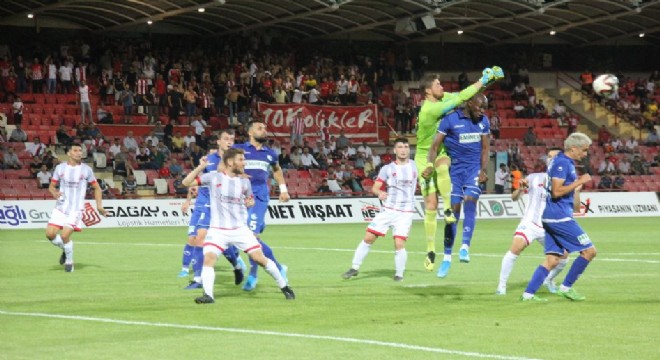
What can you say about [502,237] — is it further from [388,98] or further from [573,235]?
[388,98]

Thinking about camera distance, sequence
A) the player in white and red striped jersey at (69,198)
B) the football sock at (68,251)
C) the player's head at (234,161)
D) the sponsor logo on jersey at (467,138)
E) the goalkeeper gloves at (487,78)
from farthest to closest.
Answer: the player in white and red striped jersey at (69,198), the football sock at (68,251), the sponsor logo on jersey at (467,138), the goalkeeper gloves at (487,78), the player's head at (234,161)

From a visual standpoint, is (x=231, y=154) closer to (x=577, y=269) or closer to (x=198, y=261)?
(x=198, y=261)

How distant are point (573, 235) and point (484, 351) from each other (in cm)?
427

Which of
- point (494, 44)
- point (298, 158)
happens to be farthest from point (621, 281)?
point (494, 44)

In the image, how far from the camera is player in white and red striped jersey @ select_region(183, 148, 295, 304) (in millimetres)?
14445

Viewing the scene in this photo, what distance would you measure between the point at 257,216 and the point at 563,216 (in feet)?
14.8

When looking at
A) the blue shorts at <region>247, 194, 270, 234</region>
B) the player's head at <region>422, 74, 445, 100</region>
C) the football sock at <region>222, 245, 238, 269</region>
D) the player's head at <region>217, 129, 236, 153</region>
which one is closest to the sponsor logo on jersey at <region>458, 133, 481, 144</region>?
the player's head at <region>422, 74, 445, 100</region>

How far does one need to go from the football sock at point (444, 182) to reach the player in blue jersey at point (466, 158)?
0.21ft

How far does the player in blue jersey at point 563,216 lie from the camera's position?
46.7 feet

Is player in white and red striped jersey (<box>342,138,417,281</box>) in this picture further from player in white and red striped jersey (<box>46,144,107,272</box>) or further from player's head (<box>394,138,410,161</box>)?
player in white and red striped jersey (<box>46,144,107,272</box>)

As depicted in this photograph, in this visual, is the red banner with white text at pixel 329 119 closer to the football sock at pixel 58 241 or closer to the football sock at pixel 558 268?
the football sock at pixel 58 241

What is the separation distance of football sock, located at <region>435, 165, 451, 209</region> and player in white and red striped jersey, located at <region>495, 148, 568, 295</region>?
1.47 m

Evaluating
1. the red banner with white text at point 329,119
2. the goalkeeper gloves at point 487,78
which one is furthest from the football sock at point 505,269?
the red banner with white text at point 329,119

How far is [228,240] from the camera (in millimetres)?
14508
